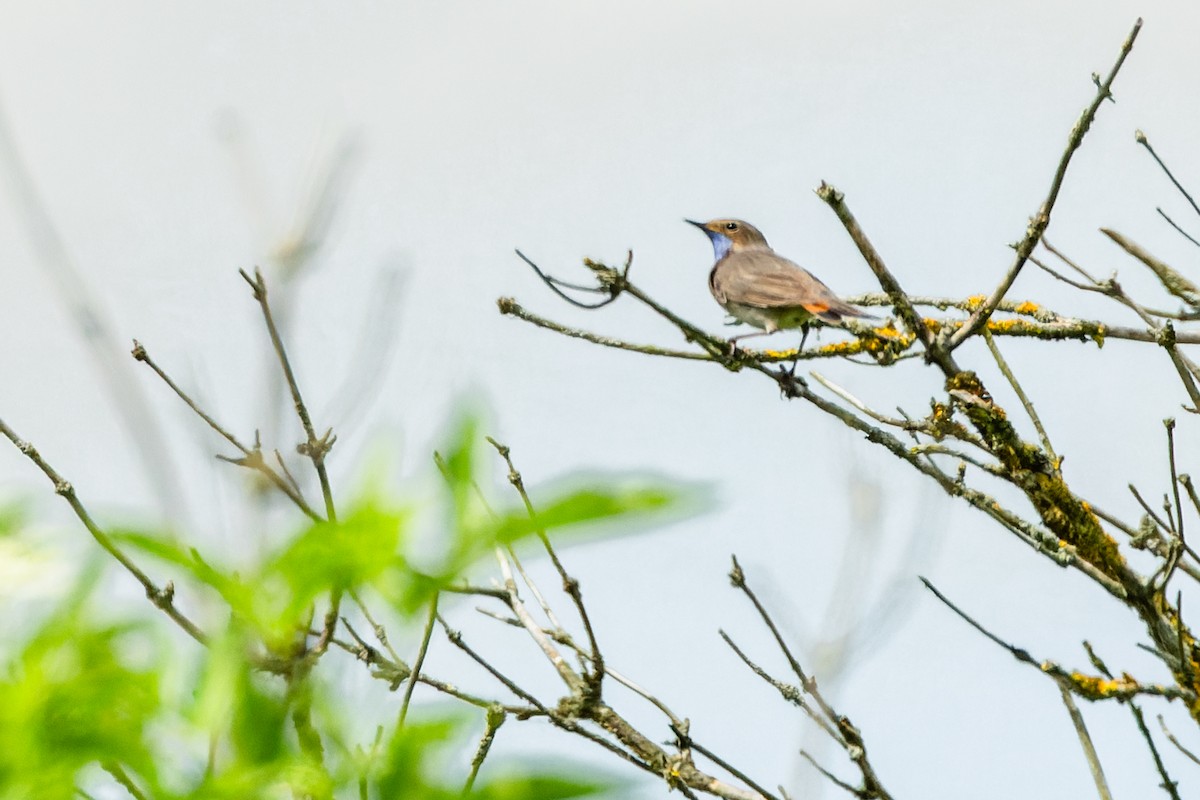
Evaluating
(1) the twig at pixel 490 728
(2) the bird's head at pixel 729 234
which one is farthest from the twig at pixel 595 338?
(2) the bird's head at pixel 729 234

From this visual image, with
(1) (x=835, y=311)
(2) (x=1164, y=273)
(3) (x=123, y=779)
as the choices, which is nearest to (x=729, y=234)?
(1) (x=835, y=311)

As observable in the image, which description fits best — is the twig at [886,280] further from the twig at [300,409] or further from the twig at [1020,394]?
the twig at [300,409]

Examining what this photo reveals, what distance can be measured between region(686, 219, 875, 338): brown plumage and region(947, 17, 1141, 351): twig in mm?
3194

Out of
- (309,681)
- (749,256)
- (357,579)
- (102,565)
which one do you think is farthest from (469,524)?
Result: (749,256)

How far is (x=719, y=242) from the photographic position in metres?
14.0

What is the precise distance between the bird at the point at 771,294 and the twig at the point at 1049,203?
3.19m

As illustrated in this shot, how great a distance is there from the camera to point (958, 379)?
495cm

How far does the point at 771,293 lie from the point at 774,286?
0.13 m

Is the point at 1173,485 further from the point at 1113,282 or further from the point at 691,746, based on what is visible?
the point at 691,746

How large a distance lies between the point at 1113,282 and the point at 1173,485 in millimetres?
1006

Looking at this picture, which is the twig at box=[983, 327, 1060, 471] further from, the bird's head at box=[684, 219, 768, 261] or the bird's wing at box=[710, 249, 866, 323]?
the bird's head at box=[684, 219, 768, 261]

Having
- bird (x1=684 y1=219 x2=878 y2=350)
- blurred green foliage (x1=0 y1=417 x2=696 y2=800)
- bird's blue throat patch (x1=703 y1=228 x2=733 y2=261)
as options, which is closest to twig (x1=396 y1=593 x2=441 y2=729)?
blurred green foliage (x1=0 y1=417 x2=696 y2=800)

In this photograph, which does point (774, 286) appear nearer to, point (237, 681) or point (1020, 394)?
point (1020, 394)

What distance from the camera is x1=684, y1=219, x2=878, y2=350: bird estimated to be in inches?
341
